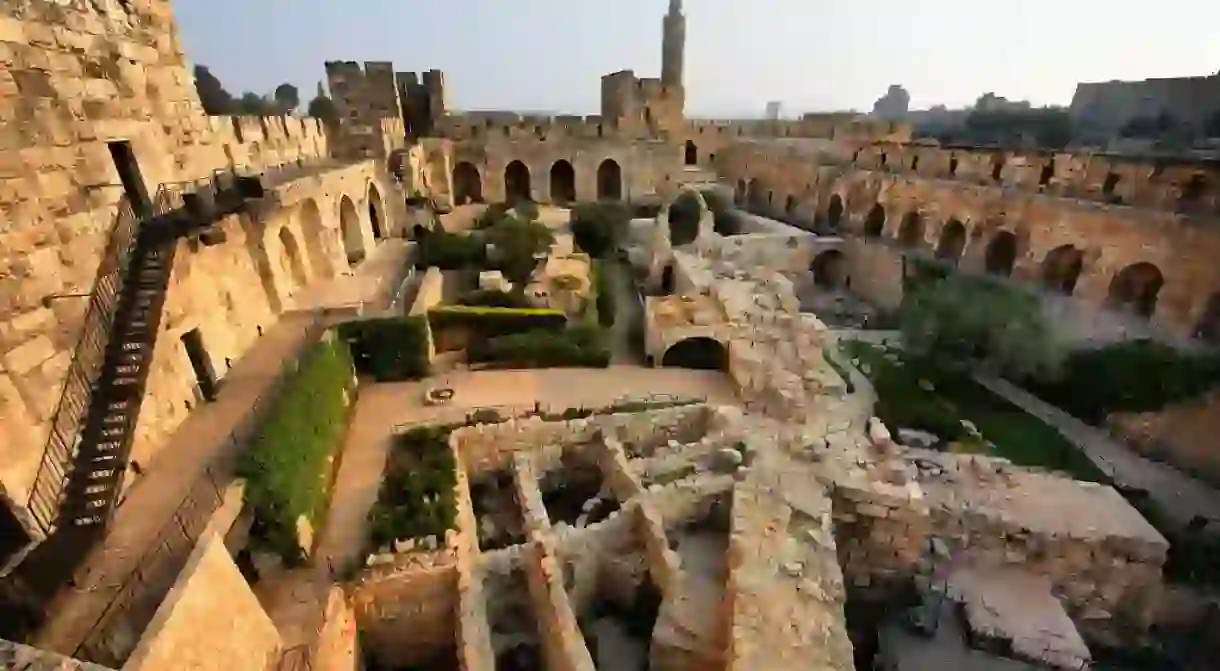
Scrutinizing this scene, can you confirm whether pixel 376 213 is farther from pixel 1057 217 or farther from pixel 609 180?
pixel 1057 217

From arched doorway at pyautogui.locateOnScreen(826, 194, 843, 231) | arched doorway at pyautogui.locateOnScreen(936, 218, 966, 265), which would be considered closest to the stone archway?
arched doorway at pyautogui.locateOnScreen(826, 194, 843, 231)

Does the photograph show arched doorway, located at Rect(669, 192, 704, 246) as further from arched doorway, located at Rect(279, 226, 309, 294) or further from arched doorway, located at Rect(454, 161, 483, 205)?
arched doorway, located at Rect(279, 226, 309, 294)

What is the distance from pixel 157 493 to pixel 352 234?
14.4 meters

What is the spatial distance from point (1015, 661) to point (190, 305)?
1579 cm

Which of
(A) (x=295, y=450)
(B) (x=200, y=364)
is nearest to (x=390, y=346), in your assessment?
(B) (x=200, y=364)

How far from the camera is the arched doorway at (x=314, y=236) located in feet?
57.8

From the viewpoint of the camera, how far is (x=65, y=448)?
8039 mm

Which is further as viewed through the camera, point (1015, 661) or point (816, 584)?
point (1015, 661)

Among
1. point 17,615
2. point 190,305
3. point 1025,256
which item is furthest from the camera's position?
point 1025,256

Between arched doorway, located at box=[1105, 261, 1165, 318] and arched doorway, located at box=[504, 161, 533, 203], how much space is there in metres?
28.3

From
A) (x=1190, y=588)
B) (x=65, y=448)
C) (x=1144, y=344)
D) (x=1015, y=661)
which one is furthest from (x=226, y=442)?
(x=1144, y=344)

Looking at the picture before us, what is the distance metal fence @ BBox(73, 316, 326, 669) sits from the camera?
642 centimetres

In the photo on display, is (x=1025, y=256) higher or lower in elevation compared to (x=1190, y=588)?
higher

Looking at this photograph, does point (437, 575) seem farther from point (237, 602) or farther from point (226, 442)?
point (226, 442)
